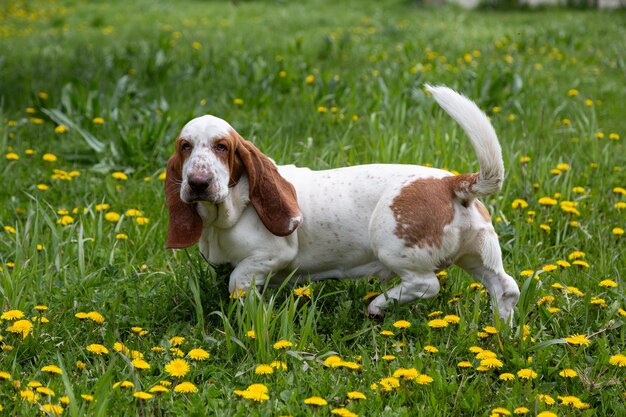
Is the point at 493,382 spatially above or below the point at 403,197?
below

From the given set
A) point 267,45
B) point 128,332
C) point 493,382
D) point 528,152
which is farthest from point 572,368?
point 267,45

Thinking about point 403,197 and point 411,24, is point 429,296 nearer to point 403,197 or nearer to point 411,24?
point 403,197

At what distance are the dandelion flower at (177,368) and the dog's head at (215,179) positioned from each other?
61 centimetres

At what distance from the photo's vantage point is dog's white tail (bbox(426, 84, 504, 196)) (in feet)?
10.2

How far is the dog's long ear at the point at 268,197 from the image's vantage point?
323cm

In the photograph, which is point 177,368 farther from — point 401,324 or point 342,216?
point 342,216

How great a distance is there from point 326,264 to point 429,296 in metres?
0.43

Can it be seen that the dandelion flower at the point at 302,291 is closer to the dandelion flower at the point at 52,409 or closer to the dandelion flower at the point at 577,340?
the dandelion flower at the point at 577,340

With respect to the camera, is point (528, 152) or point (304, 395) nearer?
point (304, 395)

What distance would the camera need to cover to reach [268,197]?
3258 mm

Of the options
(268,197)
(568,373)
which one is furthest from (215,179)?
(568,373)

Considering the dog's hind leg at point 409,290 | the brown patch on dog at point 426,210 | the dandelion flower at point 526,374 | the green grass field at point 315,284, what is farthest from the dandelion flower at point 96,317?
the dandelion flower at point 526,374

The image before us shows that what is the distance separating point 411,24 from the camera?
1021cm

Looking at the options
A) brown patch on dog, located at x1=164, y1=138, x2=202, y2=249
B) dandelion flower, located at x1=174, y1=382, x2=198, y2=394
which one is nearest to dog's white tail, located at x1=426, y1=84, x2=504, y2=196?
brown patch on dog, located at x1=164, y1=138, x2=202, y2=249
